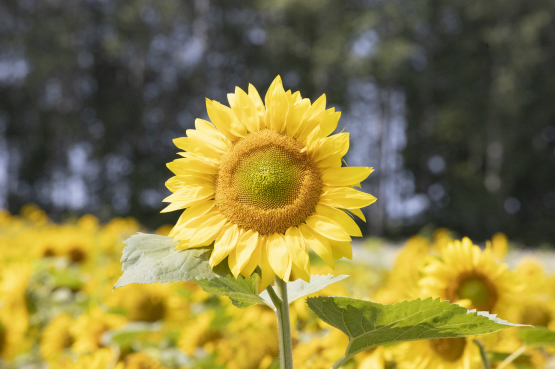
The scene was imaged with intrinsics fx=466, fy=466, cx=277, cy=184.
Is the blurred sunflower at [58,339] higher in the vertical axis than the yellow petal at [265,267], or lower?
lower

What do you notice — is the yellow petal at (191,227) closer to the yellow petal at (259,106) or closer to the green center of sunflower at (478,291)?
the yellow petal at (259,106)

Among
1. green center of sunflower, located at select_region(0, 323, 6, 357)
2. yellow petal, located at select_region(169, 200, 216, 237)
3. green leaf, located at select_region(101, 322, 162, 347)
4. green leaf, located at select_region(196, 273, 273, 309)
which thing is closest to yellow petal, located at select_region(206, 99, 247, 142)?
yellow petal, located at select_region(169, 200, 216, 237)

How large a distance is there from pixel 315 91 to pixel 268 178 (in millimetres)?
17435

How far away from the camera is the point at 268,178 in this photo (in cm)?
72

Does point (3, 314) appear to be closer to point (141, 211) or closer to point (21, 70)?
point (141, 211)

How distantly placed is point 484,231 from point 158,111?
13.8m

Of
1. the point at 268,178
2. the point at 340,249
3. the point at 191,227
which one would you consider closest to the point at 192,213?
the point at 191,227

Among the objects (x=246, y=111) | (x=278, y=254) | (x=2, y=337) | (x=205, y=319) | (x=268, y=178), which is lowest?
(x=2, y=337)

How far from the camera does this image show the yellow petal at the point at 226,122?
73cm

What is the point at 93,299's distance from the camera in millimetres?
1828

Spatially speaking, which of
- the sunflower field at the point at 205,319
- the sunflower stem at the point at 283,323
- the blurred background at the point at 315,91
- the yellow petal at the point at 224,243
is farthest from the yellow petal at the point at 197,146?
the blurred background at the point at 315,91

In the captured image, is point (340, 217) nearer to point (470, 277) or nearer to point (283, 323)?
point (283, 323)

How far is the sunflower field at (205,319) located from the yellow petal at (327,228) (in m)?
0.36

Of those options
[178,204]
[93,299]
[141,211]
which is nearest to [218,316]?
[93,299]
